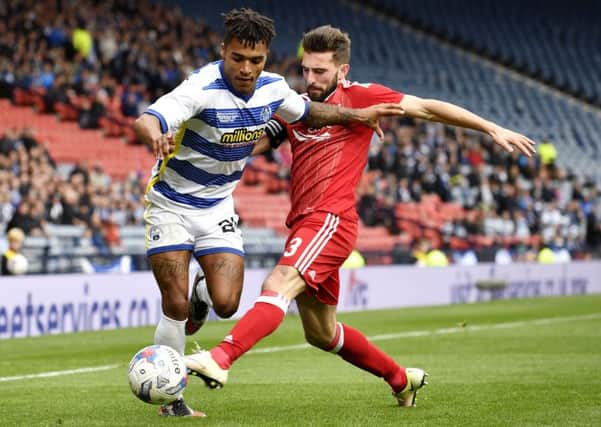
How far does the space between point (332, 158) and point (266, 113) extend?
513 millimetres

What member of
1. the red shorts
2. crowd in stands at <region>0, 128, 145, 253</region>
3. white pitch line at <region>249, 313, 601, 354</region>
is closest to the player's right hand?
the red shorts

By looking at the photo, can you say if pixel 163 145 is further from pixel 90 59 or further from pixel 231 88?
pixel 90 59

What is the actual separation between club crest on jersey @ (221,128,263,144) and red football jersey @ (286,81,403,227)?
1.23 ft

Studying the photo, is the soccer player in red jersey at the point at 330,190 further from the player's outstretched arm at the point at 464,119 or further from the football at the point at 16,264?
the football at the point at 16,264

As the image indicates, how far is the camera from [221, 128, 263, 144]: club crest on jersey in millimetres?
6930

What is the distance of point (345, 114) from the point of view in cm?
722

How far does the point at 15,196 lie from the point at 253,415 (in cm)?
1196

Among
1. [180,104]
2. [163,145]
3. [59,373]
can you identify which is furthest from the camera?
[59,373]

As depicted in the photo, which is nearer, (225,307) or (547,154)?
(225,307)

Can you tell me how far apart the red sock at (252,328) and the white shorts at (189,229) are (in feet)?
3.47

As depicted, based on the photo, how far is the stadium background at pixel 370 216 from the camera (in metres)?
8.57

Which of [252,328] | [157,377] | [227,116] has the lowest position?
[157,377]

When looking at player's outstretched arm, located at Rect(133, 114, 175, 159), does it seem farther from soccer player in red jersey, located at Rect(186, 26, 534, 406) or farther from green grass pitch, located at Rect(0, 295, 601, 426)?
green grass pitch, located at Rect(0, 295, 601, 426)

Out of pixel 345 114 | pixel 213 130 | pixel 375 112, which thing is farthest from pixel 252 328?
pixel 375 112
